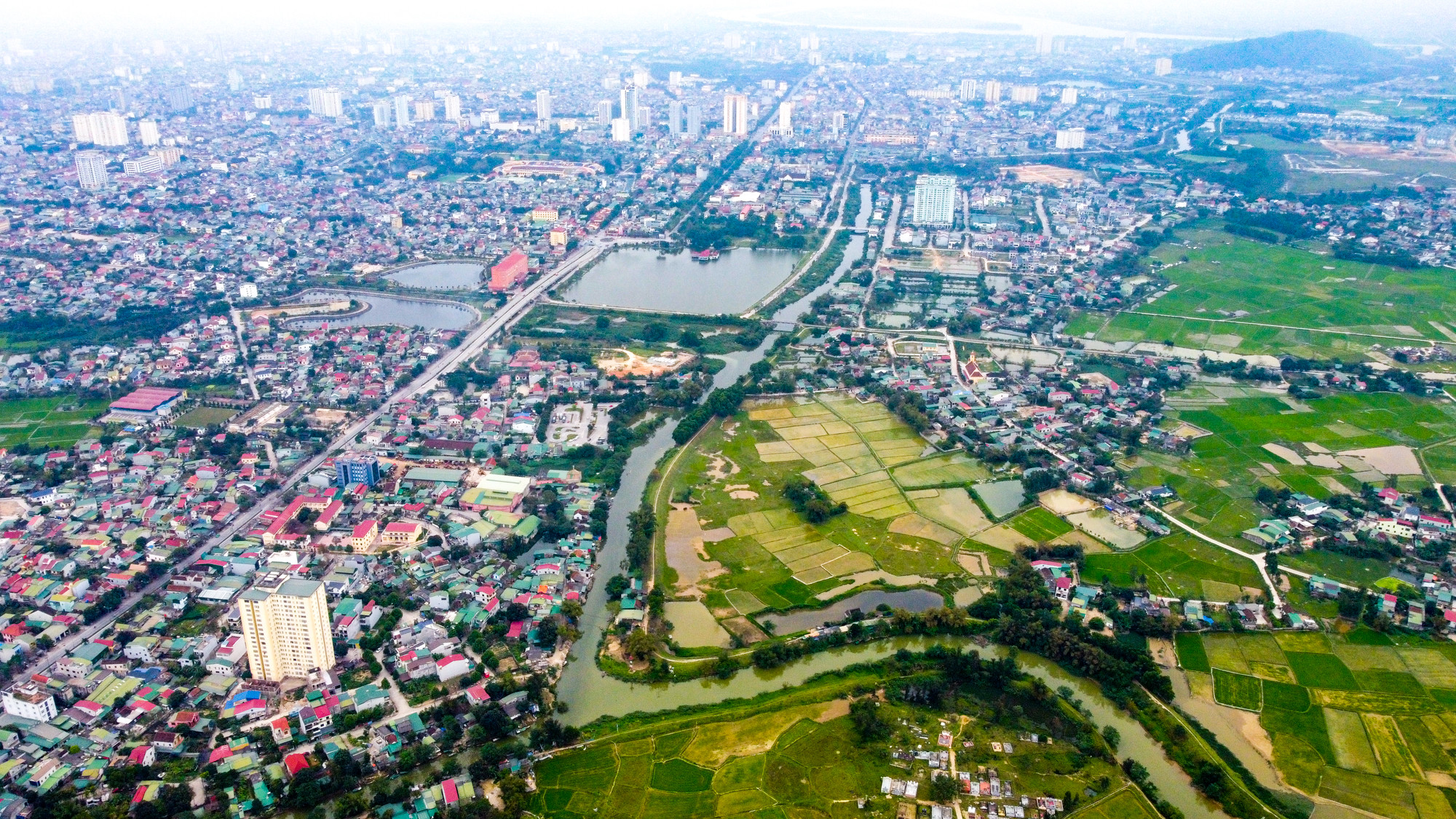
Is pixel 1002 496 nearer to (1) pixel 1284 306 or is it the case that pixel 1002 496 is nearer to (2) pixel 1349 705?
(2) pixel 1349 705

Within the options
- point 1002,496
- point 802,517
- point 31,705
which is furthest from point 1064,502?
point 31,705

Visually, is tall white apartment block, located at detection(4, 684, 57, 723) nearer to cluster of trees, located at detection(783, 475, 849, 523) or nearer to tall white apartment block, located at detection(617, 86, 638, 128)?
cluster of trees, located at detection(783, 475, 849, 523)

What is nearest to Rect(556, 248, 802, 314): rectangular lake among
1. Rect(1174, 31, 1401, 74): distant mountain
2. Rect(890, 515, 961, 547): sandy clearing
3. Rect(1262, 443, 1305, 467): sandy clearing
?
Rect(890, 515, 961, 547): sandy clearing

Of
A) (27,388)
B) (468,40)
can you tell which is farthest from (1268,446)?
(468,40)

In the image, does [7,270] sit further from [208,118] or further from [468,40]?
[468,40]

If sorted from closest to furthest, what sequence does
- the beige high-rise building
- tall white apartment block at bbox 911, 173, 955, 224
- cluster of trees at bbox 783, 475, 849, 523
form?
1. the beige high-rise building
2. cluster of trees at bbox 783, 475, 849, 523
3. tall white apartment block at bbox 911, 173, 955, 224
